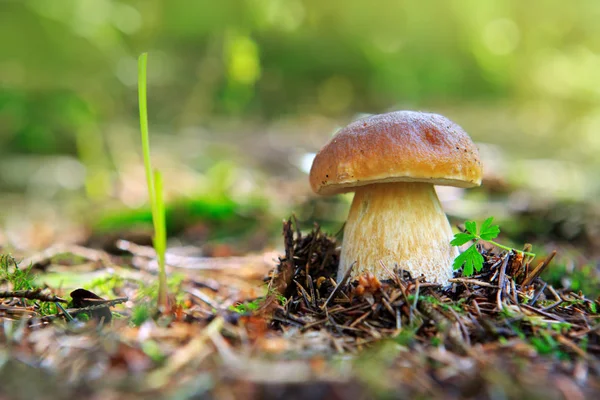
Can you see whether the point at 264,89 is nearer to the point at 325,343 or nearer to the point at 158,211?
the point at 158,211

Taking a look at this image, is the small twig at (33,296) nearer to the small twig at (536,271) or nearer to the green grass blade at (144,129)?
the green grass blade at (144,129)

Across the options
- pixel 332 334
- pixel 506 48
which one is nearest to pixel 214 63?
pixel 506 48

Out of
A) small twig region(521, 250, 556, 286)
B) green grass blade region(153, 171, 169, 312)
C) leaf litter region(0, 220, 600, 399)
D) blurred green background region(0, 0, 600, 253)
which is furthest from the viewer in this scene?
blurred green background region(0, 0, 600, 253)

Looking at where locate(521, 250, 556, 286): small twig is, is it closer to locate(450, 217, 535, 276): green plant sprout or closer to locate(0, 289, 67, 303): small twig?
locate(450, 217, 535, 276): green plant sprout

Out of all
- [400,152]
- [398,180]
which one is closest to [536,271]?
[398,180]

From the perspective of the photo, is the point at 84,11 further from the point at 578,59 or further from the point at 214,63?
the point at 578,59

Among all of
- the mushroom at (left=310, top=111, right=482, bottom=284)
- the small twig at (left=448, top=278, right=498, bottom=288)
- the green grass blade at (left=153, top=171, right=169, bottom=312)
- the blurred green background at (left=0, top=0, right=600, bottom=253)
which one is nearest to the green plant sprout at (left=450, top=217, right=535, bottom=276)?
the small twig at (left=448, top=278, right=498, bottom=288)
